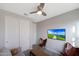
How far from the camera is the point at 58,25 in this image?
1372 mm

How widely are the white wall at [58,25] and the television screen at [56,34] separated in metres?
0.05

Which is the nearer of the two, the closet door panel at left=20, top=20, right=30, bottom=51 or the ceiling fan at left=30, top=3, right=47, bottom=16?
the ceiling fan at left=30, top=3, right=47, bottom=16

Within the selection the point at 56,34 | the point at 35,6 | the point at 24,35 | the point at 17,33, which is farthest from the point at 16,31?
the point at 56,34

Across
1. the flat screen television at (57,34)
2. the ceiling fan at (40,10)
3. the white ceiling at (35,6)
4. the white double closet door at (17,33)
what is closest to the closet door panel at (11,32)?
the white double closet door at (17,33)

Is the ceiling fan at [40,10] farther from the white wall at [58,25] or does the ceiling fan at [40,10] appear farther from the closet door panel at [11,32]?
the closet door panel at [11,32]

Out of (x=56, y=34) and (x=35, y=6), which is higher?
(x=35, y=6)

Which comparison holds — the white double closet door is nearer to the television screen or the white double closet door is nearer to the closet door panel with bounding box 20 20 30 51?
the closet door panel with bounding box 20 20 30 51

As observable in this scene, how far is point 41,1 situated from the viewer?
1.22 meters

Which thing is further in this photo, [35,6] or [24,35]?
[24,35]

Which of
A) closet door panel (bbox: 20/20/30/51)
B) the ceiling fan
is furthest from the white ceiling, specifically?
closet door panel (bbox: 20/20/30/51)

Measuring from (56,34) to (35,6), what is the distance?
50 centimetres

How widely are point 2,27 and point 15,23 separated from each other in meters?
0.20

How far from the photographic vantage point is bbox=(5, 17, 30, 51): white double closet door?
4.55ft

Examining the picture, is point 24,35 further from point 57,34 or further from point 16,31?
point 57,34
